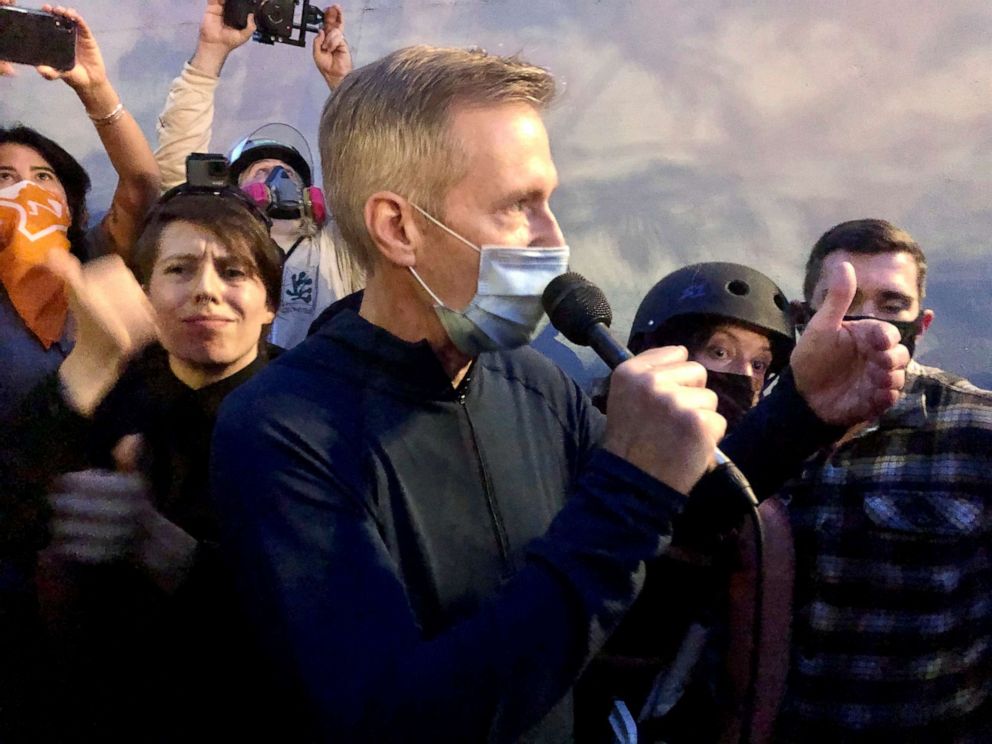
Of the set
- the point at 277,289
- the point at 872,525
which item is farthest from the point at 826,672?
the point at 277,289

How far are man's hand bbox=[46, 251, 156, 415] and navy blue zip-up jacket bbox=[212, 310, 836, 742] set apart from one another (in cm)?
51

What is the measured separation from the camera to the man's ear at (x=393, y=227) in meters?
1.08

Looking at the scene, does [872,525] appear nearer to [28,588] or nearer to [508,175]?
[508,175]

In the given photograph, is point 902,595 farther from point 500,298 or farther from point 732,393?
point 500,298

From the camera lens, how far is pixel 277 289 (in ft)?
6.20

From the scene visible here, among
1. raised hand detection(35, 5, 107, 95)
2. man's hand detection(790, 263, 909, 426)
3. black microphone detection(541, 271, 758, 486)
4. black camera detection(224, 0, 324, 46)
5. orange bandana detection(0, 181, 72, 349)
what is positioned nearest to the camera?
black microphone detection(541, 271, 758, 486)

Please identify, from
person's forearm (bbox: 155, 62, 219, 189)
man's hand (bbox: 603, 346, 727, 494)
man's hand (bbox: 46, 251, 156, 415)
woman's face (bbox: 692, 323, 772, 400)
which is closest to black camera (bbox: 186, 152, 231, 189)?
man's hand (bbox: 46, 251, 156, 415)

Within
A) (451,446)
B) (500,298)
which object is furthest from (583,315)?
(451,446)

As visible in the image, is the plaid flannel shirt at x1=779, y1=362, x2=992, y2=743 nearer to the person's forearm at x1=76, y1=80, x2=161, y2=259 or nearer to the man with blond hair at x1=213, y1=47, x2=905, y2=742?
the man with blond hair at x1=213, y1=47, x2=905, y2=742

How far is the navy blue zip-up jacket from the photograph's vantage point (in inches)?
30.7

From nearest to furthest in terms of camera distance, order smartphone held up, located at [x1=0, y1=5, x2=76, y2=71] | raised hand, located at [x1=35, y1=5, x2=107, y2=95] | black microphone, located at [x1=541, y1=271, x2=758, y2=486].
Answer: black microphone, located at [x1=541, y1=271, x2=758, y2=486] < smartphone held up, located at [x1=0, y1=5, x2=76, y2=71] < raised hand, located at [x1=35, y1=5, x2=107, y2=95]

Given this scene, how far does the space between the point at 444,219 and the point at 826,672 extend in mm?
1095

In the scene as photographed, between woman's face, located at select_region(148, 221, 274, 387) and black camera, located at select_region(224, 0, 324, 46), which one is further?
black camera, located at select_region(224, 0, 324, 46)

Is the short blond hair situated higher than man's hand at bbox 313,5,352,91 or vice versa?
man's hand at bbox 313,5,352,91
